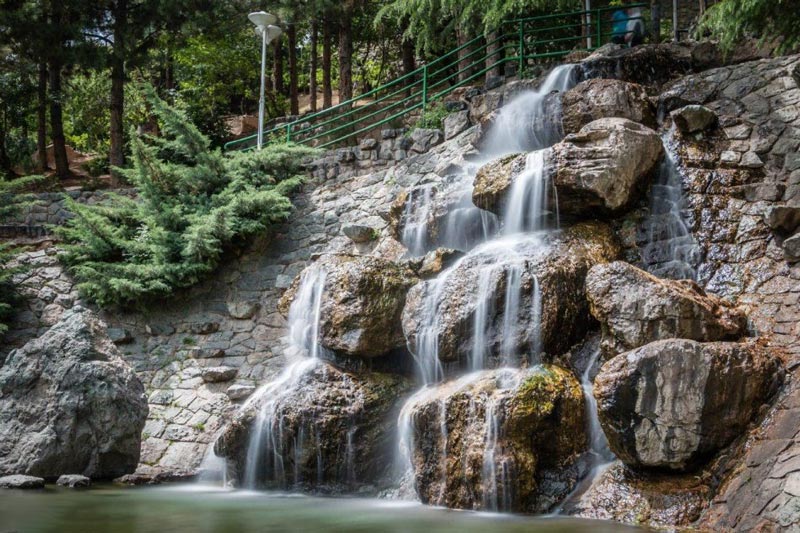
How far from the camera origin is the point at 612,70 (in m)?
11.7

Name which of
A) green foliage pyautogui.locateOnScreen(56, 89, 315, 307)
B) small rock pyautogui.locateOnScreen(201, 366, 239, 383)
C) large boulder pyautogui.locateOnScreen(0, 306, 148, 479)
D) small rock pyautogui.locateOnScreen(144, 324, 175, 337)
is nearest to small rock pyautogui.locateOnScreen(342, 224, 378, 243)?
green foliage pyautogui.locateOnScreen(56, 89, 315, 307)

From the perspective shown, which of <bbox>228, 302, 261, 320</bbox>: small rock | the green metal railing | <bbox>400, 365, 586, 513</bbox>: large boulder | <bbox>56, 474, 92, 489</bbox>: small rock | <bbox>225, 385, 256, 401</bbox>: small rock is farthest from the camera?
the green metal railing

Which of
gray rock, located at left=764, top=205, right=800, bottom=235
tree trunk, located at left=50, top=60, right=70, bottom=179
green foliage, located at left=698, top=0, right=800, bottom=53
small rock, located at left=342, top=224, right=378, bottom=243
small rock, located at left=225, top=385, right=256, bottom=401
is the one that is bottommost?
small rock, located at left=225, top=385, right=256, bottom=401

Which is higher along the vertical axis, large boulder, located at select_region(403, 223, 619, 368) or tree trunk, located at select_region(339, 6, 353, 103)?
tree trunk, located at select_region(339, 6, 353, 103)

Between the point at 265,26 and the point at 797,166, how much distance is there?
989 centimetres

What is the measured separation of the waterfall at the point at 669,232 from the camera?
8578mm

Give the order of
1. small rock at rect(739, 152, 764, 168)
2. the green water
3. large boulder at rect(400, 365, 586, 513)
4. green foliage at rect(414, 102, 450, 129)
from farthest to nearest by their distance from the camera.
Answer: green foliage at rect(414, 102, 450, 129)
small rock at rect(739, 152, 764, 168)
large boulder at rect(400, 365, 586, 513)
the green water

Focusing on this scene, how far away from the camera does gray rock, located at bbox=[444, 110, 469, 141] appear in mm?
12891

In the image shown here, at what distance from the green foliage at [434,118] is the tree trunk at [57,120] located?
8.96 metres

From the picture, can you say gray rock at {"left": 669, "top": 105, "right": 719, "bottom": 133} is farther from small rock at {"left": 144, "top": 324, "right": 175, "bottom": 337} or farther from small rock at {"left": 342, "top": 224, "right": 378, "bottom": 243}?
small rock at {"left": 144, "top": 324, "right": 175, "bottom": 337}

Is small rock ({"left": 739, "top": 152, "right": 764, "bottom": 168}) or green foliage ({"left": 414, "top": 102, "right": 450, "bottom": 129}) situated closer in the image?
small rock ({"left": 739, "top": 152, "right": 764, "bottom": 168})

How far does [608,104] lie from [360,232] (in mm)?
4087

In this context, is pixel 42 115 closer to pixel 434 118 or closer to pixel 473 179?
pixel 434 118

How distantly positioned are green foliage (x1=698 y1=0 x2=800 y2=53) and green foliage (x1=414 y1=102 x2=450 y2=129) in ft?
16.2
